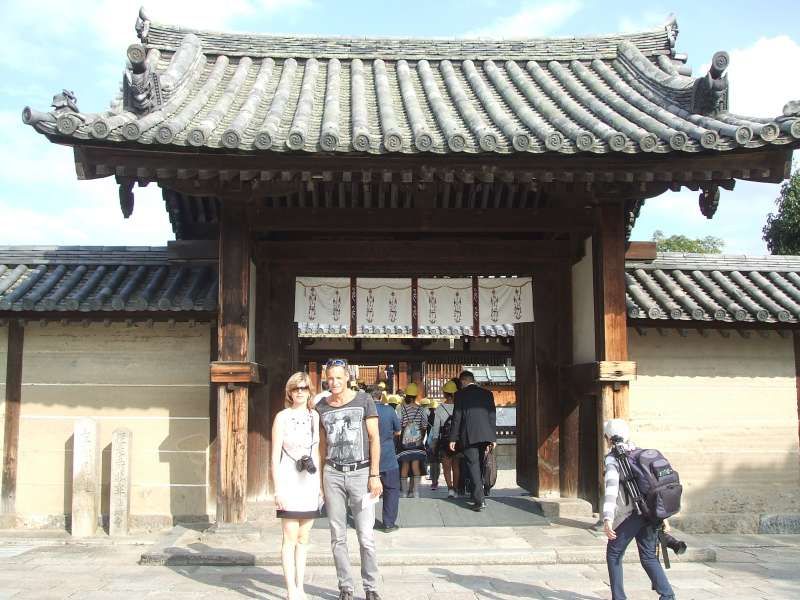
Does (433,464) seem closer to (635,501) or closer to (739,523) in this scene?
(739,523)

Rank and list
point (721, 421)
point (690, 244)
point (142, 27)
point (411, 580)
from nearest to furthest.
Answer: point (411, 580) → point (721, 421) → point (142, 27) → point (690, 244)

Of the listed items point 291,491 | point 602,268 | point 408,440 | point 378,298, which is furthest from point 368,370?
point 291,491

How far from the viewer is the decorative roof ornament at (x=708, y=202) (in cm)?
902

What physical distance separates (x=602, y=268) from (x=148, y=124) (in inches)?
210

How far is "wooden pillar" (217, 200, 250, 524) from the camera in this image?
8.50 m

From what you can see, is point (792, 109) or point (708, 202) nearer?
point (792, 109)

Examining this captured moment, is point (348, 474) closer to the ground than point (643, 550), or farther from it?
farther from it

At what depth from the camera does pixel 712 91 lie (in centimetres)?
859

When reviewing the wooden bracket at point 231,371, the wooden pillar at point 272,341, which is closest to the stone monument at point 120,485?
the wooden pillar at point 272,341

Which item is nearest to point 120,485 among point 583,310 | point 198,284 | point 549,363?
point 198,284

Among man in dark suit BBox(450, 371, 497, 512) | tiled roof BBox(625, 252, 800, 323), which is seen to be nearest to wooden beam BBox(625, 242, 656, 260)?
tiled roof BBox(625, 252, 800, 323)

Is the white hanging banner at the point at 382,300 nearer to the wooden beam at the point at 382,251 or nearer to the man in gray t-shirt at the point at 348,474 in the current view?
the wooden beam at the point at 382,251

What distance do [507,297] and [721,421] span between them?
131 inches

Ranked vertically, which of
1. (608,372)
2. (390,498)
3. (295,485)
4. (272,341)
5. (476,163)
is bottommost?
(390,498)
